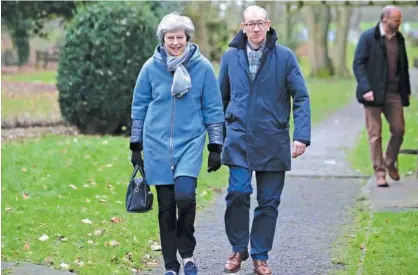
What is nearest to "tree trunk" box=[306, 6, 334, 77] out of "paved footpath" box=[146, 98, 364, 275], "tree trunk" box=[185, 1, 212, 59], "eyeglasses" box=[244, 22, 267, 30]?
"tree trunk" box=[185, 1, 212, 59]

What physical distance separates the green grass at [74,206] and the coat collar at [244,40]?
1782 mm

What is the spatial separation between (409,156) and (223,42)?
3951 centimetres

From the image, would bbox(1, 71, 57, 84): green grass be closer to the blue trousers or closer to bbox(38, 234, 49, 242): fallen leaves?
bbox(38, 234, 49, 242): fallen leaves

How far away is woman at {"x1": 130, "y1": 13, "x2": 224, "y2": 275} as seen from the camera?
21.8ft

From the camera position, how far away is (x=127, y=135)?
55.4ft

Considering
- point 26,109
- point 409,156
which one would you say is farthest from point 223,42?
point 409,156

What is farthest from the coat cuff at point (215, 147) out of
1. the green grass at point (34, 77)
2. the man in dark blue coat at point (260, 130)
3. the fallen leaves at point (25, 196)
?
the green grass at point (34, 77)

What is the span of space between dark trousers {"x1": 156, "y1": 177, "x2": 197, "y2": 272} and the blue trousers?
45cm

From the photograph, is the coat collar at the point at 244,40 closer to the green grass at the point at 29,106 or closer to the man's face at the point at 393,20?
the man's face at the point at 393,20

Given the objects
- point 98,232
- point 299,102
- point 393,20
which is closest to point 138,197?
point 299,102

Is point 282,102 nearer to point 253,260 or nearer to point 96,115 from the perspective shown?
point 253,260

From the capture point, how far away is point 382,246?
7910 millimetres

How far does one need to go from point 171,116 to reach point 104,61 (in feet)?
32.4

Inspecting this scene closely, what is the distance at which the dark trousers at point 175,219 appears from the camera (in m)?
6.64
